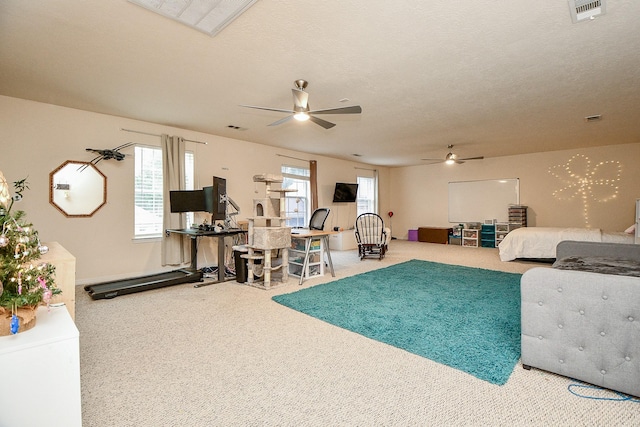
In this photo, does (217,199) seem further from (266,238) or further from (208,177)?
(208,177)

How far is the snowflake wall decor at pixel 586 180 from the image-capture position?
22.3ft

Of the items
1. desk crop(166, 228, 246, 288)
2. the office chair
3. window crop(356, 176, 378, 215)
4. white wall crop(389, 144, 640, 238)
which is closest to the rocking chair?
the office chair

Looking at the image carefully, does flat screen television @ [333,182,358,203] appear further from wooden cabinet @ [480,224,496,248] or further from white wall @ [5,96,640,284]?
wooden cabinet @ [480,224,496,248]

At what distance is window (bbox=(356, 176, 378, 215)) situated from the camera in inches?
376

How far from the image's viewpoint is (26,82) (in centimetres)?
339

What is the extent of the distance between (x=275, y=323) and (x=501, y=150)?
7052 mm

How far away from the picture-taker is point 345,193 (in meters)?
8.61

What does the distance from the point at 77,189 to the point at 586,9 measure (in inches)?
230

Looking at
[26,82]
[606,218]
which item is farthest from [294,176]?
[606,218]

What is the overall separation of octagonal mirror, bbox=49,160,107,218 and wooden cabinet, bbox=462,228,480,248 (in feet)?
27.2

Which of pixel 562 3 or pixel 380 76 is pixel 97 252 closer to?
pixel 380 76

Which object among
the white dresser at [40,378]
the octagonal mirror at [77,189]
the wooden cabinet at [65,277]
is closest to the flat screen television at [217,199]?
the octagonal mirror at [77,189]

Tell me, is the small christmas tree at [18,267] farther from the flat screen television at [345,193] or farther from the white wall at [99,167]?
the flat screen television at [345,193]

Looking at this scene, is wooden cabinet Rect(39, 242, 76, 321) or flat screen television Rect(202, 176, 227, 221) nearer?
wooden cabinet Rect(39, 242, 76, 321)
